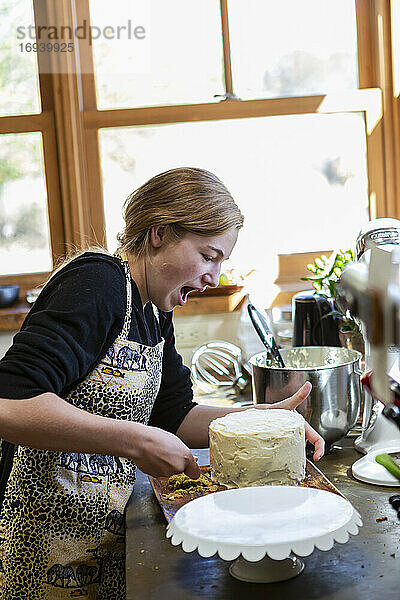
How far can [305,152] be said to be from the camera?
2.85 meters

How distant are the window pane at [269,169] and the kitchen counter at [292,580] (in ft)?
5.80

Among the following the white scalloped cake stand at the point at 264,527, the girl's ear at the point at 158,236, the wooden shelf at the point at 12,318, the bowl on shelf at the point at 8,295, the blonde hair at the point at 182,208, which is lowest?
the white scalloped cake stand at the point at 264,527

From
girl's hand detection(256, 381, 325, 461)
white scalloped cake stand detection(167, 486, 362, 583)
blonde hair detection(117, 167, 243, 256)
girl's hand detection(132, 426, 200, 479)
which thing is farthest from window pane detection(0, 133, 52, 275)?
white scalloped cake stand detection(167, 486, 362, 583)

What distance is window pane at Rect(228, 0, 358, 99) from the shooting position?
277 cm

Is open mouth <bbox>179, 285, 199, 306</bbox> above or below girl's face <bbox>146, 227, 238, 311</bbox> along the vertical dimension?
below

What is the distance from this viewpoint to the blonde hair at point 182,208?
4.66 feet

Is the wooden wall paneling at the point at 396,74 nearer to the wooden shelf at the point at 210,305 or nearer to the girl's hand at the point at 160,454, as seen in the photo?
the wooden shelf at the point at 210,305

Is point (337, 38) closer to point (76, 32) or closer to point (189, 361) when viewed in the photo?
point (76, 32)

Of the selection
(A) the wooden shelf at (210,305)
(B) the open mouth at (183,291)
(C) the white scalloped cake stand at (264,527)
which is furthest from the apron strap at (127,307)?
(A) the wooden shelf at (210,305)

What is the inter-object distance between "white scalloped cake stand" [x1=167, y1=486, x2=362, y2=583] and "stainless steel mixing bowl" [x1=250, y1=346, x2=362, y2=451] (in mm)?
459

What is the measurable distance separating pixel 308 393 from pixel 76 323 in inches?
18.1

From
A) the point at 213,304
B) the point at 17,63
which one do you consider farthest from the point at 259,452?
the point at 17,63

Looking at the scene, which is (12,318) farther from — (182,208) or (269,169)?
(182,208)

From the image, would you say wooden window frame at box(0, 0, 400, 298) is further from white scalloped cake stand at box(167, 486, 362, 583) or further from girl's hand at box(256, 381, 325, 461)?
white scalloped cake stand at box(167, 486, 362, 583)
